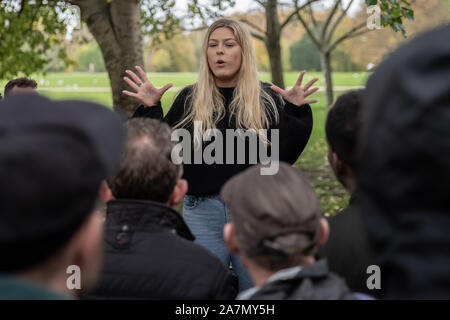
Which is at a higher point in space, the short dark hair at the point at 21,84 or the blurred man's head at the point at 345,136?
the short dark hair at the point at 21,84

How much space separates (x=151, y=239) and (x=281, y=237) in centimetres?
65

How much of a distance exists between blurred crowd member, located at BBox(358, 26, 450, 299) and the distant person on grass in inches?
82.5

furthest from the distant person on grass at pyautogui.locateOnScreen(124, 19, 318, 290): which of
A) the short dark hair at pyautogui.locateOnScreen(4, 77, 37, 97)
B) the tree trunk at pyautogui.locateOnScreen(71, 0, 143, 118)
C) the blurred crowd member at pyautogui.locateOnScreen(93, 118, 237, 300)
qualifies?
the tree trunk at pyautogui.locateOnScreen(71, 0, 143, 118)

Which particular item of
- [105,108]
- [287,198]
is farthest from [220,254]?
[105,108]

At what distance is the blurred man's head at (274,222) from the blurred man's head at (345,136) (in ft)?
1.68

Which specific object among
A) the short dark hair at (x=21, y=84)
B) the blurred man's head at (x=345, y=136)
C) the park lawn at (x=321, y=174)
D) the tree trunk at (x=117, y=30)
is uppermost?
the tree trunk at (x=117, y=30)

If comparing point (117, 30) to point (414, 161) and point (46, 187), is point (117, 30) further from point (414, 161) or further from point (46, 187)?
point (414, 161)

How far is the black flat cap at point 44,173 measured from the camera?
0.90 metres

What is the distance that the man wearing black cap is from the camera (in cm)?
90

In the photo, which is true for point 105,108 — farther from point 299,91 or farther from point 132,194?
point 299,91

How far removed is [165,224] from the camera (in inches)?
82.7

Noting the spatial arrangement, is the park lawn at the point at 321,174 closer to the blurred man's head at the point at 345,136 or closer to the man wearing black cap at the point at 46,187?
the blurred man's head at the point at 345,136

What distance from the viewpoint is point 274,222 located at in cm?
157

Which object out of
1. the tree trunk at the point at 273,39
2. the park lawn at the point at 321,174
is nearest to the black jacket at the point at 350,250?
the park lawn at the point at 321,174
